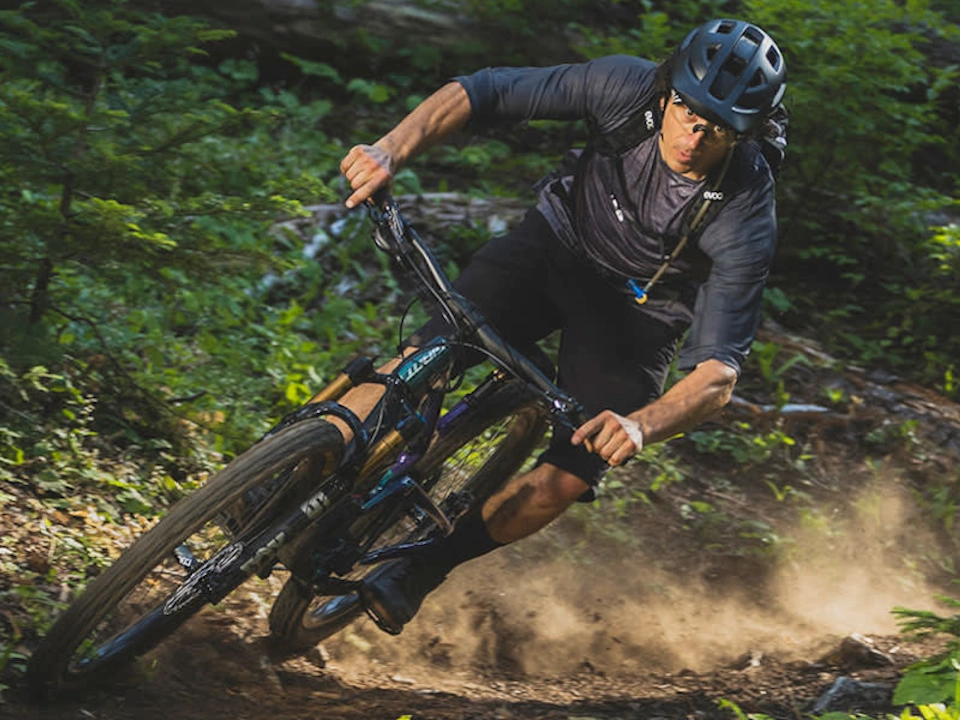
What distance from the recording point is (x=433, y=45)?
10.9m

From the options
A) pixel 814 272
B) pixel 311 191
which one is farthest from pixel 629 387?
pixel 814 272

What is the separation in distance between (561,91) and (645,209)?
559 mm

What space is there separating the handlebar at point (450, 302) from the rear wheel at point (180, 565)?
23.6 inches

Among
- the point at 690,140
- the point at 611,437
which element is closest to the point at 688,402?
the point at 611,437

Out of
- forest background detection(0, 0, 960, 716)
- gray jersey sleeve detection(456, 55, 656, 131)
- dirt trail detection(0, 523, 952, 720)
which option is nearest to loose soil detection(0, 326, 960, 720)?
dirt trail detection(0, 523, 952, 720)

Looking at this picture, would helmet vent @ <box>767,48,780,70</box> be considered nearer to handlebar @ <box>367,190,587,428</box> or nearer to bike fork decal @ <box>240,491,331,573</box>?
handlebar @ <box>367,190,587,428</box>

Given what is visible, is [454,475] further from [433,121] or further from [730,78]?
[730,78]

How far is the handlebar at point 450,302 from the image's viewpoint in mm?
3959

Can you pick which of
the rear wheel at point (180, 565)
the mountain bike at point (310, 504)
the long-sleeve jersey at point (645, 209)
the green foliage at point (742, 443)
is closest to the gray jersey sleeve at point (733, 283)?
the long-sleeve jersey at point (645, 209)

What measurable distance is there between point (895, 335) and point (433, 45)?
194 inches

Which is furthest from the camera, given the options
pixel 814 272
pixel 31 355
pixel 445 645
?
pixel 814 272

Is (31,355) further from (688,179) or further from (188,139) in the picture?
(688,179)

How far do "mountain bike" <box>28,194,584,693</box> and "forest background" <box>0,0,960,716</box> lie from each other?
1.58ft

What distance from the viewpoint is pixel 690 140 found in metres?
4.27
